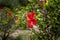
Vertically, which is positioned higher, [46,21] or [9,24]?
[46,21]

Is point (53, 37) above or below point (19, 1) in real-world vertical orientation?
above

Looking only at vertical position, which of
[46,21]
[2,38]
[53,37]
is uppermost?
[46,21]

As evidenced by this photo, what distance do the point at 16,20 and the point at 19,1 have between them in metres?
2.43

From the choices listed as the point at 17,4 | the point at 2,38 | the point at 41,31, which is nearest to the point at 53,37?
the point at 41,31

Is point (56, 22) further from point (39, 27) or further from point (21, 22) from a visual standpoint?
point (21, 22)

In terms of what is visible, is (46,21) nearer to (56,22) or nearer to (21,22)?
(56,22)

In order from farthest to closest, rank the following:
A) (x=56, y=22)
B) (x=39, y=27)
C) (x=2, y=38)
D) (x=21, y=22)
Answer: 1. (x=21, y=22)
2. (x=2, y=38)
3. (x=39, y=27)
4. (x=56, y=22)

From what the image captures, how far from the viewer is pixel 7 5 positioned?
358 inches

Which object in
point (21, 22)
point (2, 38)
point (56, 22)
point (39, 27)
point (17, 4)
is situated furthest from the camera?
point (17, 4)

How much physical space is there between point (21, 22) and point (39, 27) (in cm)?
287

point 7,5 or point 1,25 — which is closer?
point 1,25

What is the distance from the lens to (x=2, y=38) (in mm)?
6387

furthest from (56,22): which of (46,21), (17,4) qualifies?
(17,4)

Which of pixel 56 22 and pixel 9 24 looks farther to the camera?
pixel 9 24
